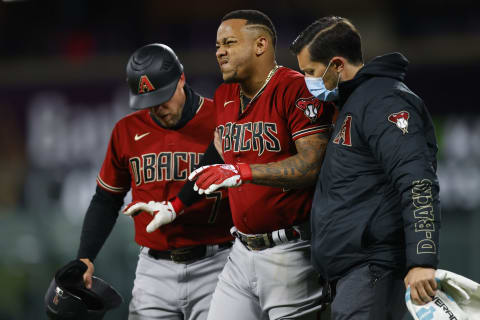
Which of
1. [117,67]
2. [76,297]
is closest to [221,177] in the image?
[76,297]

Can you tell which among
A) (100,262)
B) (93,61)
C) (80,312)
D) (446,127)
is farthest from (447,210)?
(80,312)

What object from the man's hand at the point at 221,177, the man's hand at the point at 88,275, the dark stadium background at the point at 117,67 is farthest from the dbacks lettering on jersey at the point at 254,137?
the dark stadium background at the point at 117,67

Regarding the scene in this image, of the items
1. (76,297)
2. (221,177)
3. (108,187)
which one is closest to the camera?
(221,177)

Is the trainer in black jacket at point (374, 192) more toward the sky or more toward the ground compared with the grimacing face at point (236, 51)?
more toward the ground

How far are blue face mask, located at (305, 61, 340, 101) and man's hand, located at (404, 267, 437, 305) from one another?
804 mm

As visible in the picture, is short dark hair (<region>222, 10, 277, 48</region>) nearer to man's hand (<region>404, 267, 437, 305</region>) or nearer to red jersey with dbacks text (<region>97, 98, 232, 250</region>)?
red jersey with dbacks text (<region>97, 98, 232, 250</region>)

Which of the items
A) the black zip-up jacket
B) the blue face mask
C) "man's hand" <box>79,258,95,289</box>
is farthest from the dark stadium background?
the black zip-up jacket

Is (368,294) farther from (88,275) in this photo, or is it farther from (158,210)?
(88,275)

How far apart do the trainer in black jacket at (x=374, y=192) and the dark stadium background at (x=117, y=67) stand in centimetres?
535

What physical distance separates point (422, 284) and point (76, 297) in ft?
5.94

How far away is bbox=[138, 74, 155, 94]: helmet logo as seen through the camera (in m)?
3.67

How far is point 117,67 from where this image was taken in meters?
11.4

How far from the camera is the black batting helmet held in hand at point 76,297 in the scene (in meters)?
3.55

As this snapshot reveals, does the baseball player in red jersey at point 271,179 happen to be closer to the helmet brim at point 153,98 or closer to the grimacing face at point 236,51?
the grimacing face at point 236,51
